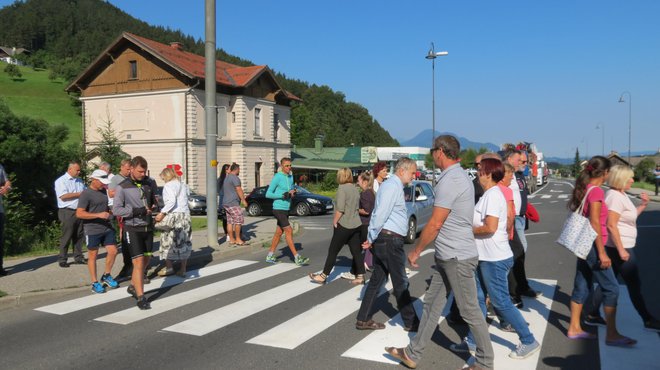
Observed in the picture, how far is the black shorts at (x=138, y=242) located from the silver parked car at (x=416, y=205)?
643cm

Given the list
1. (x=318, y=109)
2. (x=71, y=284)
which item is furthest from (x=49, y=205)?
(x=318, y=109)

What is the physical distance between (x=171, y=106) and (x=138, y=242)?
3222cm

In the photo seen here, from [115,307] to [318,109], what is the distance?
116 m

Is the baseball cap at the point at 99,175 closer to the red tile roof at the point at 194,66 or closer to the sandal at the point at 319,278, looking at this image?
the sandal at the point at 319,278

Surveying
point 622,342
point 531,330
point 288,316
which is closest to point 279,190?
point 288,316

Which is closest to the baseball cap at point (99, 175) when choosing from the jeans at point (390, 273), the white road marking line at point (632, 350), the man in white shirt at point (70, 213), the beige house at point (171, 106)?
the man in white shirt at point (70, 213)

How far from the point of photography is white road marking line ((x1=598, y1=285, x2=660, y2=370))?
4341mm

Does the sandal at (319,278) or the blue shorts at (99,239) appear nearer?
the blue shorts at (99,239)

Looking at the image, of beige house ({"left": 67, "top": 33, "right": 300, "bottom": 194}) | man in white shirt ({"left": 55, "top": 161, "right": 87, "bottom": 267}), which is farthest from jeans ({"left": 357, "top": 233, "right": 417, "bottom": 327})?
beige house ({"left": 67, "top": 33, "right": 300, "bottom": 194})

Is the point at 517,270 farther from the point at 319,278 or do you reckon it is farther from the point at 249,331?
the point at 249,331

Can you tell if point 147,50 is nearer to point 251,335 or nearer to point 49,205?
point 49,205

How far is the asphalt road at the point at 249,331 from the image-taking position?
4500 mm

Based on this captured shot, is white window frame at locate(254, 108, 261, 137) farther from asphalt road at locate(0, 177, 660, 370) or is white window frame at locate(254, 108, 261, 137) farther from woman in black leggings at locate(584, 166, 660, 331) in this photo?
woman in black leggings at locate(584, 166, 660, 331)

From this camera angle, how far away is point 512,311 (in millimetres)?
4434
